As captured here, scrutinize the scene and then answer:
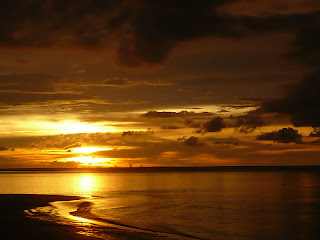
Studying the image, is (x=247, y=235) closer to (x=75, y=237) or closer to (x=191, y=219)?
(x=191, y=219)

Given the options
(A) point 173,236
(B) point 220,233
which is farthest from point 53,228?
(B) point 220,233

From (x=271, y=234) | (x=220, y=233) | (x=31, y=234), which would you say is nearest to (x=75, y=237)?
(x=31, y=234)

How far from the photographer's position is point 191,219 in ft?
124

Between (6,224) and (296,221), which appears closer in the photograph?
(6,224)

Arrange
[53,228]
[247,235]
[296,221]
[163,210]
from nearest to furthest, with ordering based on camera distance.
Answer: [53,228] → [247,235] → [296,221] → [163,210]

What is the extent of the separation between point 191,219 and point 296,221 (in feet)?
31.4

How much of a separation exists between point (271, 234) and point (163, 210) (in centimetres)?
1637

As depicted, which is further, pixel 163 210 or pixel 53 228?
pixel 163 210

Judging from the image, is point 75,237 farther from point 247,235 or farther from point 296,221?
point 296,221

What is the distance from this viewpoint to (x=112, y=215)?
129ft

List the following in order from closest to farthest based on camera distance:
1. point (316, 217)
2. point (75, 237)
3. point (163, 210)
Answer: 1. point (75, 237)
2. point (316, 217)
3. point (163, 210)

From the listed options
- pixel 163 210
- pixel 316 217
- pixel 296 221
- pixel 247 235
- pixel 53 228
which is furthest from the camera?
pixel 163 210

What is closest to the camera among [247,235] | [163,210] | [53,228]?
[53,228]

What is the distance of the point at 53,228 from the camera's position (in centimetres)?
2631
